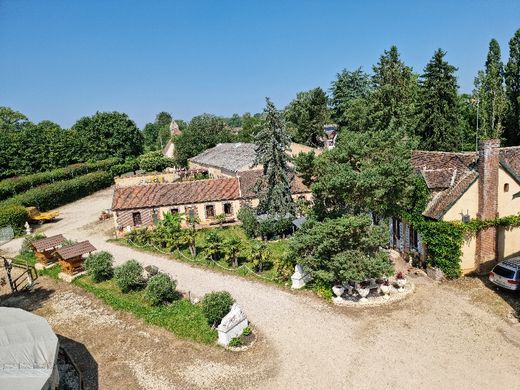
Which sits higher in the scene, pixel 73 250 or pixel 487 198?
pixel 487 198

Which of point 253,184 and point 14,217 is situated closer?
point 253,184

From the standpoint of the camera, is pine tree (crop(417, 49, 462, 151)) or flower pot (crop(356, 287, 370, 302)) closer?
flower pot (crop(356, 287, 370, 302))

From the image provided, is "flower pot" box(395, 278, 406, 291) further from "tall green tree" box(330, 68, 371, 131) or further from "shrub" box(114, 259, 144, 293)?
"tall green tree" box(330, 68, 371, 131)

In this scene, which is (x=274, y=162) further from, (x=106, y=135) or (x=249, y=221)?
(x=106, y=135)

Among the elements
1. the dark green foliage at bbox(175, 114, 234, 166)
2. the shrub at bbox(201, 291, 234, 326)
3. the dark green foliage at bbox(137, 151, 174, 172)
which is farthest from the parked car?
the dark green foliage at bbox(137, 151, 174, 172)

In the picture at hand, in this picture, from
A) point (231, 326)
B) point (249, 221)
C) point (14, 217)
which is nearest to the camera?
point (231, 326)

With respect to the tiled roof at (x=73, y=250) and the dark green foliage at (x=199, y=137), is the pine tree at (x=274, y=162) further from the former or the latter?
the dark green foliage at (x=199, y=137)

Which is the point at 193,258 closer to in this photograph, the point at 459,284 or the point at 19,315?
the point at 19,315

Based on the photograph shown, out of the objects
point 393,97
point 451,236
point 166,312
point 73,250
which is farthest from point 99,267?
point 393,97
